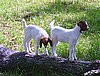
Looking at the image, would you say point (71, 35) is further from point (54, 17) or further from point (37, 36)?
point (54, 17)

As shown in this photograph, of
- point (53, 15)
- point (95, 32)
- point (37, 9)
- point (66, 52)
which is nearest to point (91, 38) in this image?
point (95, 32)

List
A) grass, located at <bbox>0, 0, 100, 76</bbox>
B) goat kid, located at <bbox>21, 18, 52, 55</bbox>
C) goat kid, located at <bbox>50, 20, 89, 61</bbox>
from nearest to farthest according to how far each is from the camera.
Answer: goat kid, located at <bbox>50, 20, 89, 61</bbox> < goat kid, located at <bbox>21, 18, 52, 55</bbox> < grass, located at <bbox>0, 0, 100, 76</bbox>

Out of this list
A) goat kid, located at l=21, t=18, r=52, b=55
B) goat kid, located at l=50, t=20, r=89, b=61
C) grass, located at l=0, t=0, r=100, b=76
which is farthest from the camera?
grass, located at l=0, t=0, r=100, b=76

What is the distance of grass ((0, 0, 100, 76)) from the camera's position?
7914 mm

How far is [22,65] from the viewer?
6496 millimetres

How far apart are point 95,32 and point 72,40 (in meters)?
3.32

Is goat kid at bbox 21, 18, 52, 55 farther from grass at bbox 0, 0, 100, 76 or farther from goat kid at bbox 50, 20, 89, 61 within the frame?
grass at bbox 0, 0, 100, 76

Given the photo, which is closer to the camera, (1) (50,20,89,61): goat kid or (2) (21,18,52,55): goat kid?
(1) (50,20,89,61): goat kid

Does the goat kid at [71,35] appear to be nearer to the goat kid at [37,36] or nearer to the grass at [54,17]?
the goat kid at [37,36]

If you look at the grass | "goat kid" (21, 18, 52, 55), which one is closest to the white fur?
"goat kid" (21, 18, 52, 55)

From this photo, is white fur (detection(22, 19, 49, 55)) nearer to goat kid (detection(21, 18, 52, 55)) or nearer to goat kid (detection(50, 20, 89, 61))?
goat kid (detection(21, 18, 52, 55))

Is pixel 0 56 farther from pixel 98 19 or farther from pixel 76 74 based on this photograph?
pixel 98 19

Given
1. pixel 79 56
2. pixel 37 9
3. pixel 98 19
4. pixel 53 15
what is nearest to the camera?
pixel 79 56

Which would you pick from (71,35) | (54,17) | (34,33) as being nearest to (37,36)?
(34,33)
